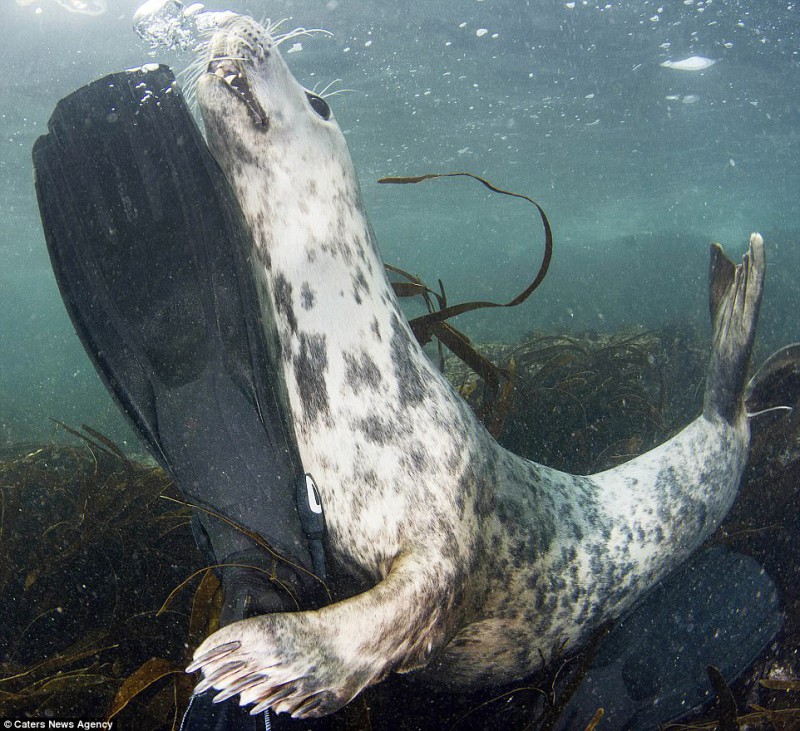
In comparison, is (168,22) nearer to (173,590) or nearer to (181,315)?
(181,315)

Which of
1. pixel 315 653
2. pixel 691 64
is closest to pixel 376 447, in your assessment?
pixel 315 653

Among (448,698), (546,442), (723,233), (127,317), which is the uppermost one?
(127,317)

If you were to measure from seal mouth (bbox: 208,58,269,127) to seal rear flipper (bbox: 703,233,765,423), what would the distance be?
7.50 feet

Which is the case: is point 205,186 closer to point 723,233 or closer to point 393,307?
point 393,307

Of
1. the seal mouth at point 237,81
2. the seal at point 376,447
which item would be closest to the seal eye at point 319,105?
the seal at point 376,447

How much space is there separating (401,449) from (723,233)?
218ft

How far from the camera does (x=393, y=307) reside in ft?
6.37

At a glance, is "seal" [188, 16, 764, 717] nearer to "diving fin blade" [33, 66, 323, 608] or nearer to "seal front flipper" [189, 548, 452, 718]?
"seal front flipper" [189, 548, 452, 718]

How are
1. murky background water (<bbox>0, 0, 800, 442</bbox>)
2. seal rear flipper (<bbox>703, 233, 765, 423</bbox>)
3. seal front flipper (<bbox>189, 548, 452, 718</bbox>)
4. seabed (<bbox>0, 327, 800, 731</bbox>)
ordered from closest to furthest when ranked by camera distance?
seal front flipper (<bbox>189, 548, 452, 718</bbox>) < seabed (<bbox>0, 327, 800, 731</bbox>) < seal rear flipper (<bbox>703, 233, 765, 423</bbox>) < murky background water (<bbox>0, 0, 800, 442</bbox>)

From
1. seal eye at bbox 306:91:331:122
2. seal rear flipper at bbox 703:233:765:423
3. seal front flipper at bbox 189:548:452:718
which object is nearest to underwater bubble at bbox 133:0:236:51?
seal eye at bbox 306:91:331:122

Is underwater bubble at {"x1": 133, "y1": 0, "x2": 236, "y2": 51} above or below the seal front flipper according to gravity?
above

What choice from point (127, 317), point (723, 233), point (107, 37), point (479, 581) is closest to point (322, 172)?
point (127, 317)

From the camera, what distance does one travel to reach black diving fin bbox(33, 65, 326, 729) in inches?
72.2

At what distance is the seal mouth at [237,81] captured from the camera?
1.70 meters
